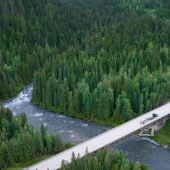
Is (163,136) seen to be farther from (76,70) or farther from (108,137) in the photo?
(76,70)

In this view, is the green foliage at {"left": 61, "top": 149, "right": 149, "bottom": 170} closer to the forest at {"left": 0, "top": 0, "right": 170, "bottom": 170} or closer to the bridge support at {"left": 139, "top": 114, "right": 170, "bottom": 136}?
the forest at {"left": 0, "top": 0, "right": 170, "bottom": 170}

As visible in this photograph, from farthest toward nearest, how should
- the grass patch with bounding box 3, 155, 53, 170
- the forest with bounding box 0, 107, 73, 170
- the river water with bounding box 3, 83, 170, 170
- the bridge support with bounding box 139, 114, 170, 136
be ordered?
the bridge support with bounding box 139, 114, 170, 136, the river water with bounding box 3, 83, 170, 170, the forest with bounding box 0, 107, 73, 170, the grass patch with bounding box 3, 155, 53, 170

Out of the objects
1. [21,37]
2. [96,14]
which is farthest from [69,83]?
[96,14]

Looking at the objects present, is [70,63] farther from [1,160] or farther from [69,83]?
[1,160]

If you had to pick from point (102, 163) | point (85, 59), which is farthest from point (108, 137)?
point (85, 59)

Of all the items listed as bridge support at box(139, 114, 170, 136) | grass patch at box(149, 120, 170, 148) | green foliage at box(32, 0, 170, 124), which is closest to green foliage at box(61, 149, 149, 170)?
bridge support at box(139, 114, 170, 136)

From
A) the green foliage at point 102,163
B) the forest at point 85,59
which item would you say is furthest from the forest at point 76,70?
the green foliage at point 102,163

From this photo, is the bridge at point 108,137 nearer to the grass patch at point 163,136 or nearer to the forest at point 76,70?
the grass patch at point 163,136
